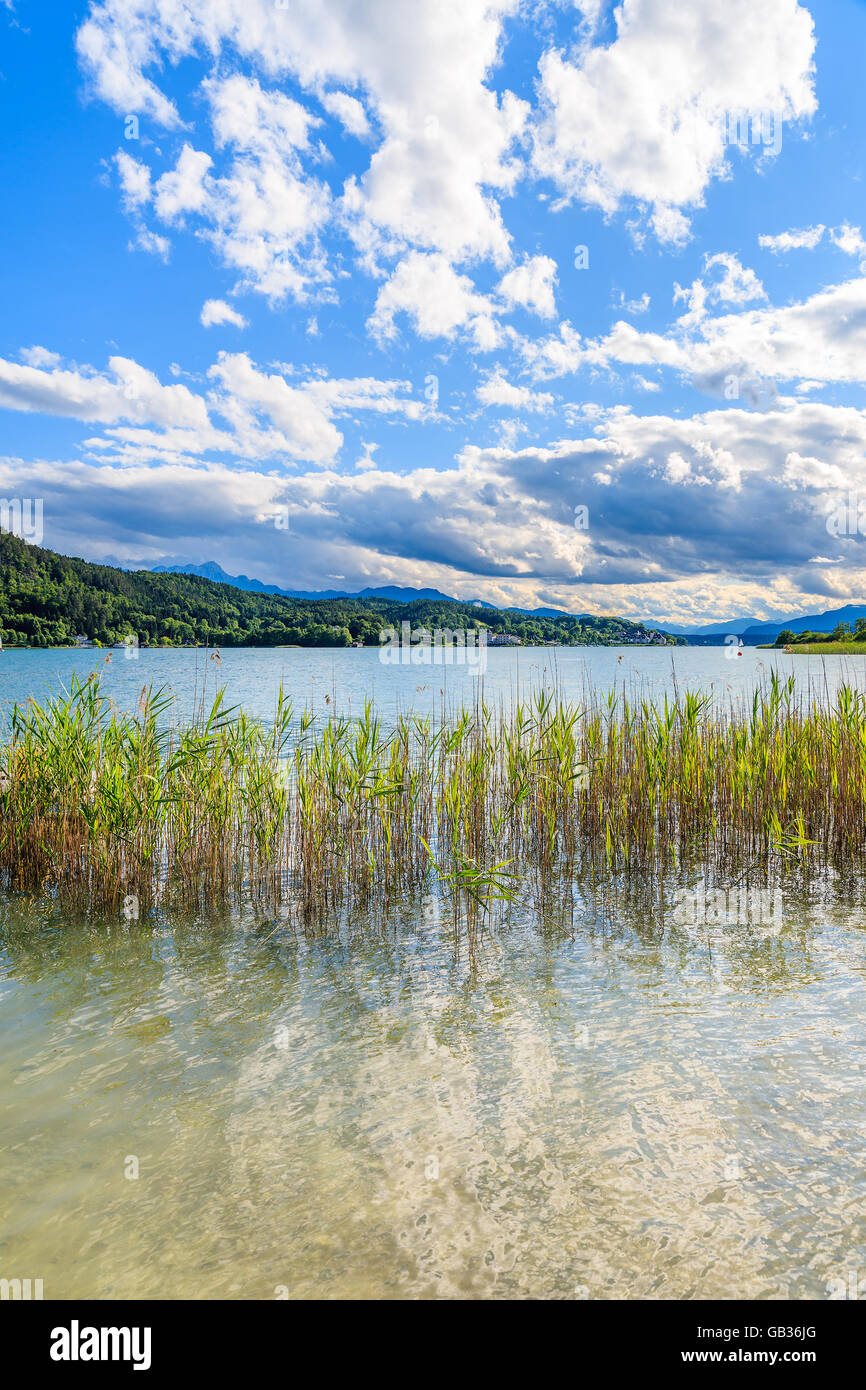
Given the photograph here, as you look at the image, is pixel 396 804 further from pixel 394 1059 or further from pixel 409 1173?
pixel 409 1173

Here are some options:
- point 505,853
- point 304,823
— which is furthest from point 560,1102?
point 505,853

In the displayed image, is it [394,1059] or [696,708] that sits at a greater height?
[696,708]

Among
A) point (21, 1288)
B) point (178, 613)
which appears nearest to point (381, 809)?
point (21, 1288)

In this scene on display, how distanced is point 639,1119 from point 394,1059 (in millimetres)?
1421

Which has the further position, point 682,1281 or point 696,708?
point 696,708

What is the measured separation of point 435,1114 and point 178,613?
8854 centimetres

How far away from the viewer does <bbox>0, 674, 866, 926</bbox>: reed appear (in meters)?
6.49

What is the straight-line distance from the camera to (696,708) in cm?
823
